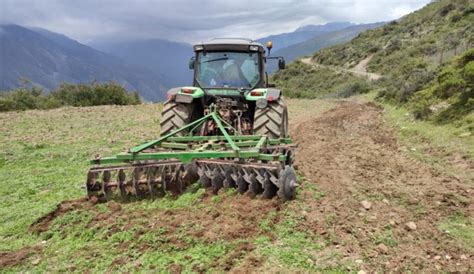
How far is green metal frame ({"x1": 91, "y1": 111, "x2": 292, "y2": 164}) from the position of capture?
511cm

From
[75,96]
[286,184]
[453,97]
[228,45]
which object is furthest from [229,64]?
[75,96]

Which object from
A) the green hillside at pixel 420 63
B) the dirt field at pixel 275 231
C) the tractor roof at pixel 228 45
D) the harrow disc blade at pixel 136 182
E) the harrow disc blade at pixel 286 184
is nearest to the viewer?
the dirt field at pixel 275 231

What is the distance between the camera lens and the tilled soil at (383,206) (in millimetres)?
3688

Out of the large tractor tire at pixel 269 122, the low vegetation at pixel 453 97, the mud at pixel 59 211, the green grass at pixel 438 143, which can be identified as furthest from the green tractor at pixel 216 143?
the low vegetation at pixel 453 97

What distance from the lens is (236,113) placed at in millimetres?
7379

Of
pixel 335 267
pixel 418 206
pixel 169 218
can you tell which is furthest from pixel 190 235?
pixel 418 206

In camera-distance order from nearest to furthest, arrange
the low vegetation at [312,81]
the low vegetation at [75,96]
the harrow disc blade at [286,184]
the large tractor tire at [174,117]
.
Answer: the harrow disc blade at [286,184] < the large tractor tire at [174,117] < the low vegetation at [75,96] < the low vegetation at [312,81]

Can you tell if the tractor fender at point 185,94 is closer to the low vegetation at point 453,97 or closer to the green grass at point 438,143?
the green grass at point 438,143

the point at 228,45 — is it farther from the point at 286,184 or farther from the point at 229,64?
the point at 286,184

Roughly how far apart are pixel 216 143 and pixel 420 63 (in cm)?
1974

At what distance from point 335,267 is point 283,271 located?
429 mm

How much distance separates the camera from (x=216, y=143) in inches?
241

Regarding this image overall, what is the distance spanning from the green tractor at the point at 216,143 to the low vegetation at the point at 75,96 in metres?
20.3

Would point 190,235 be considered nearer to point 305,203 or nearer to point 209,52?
point 305,203
